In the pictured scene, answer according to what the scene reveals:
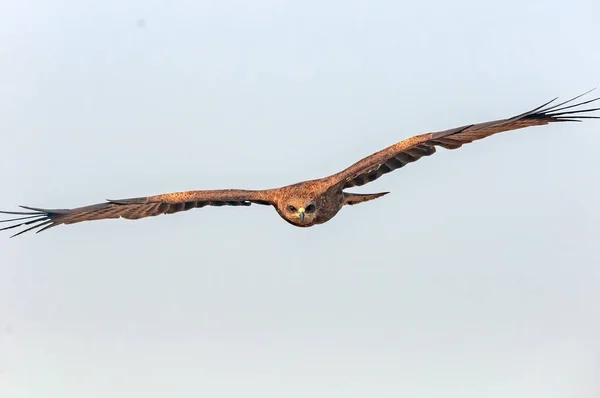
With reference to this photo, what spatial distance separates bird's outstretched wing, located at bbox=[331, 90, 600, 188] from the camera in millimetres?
12602

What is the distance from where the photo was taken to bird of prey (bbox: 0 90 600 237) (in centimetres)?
1286

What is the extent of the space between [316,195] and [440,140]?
2.11m

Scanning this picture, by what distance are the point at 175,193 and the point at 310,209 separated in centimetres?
240

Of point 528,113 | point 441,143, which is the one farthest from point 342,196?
point 528,113

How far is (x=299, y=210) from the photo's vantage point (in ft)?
46.1

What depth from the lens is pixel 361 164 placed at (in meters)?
13.3

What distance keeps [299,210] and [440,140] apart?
2427mm

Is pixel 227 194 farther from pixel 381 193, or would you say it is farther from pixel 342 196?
pixel 381 193

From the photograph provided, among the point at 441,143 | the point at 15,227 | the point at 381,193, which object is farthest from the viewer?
the point at 381,193

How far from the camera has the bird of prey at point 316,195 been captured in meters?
12.9

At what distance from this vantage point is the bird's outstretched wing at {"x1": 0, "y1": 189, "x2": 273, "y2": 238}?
1473cm

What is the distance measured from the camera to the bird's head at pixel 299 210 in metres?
14.0

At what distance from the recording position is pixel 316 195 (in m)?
14.0

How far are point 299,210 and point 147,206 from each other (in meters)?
2.82
